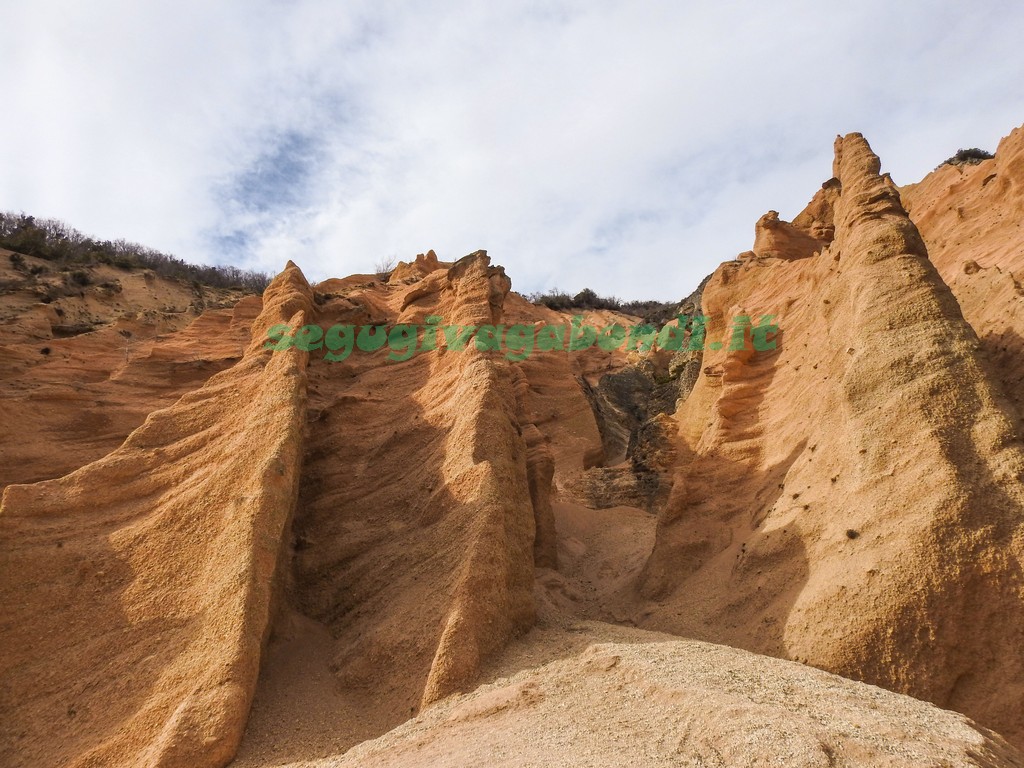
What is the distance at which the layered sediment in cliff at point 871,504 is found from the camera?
6234 mm

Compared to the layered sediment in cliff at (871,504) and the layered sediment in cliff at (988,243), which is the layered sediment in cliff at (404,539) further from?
the layered sediment in cliff at (988,243)

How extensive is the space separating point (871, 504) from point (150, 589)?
27.5 feet

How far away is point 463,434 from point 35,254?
106ft

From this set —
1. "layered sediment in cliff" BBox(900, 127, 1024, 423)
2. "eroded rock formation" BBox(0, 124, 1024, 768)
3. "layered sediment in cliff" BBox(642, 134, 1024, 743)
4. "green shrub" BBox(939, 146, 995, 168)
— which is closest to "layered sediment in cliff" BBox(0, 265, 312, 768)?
"eroded rock formation" BBox(0, 124, 1024, 768)

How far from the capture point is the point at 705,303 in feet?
62.4

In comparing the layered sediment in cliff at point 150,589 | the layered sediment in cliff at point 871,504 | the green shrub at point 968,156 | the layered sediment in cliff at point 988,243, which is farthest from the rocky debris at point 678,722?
the green shrub at point 968,156

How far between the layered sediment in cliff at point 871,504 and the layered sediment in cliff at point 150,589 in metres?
5.70

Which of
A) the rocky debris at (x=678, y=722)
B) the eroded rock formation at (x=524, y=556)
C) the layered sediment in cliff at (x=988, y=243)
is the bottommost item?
the rocky debris at (x=678, y=722)

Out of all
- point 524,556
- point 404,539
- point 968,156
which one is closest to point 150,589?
point 404,539

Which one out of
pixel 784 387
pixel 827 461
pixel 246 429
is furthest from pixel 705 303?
pixel 246 429

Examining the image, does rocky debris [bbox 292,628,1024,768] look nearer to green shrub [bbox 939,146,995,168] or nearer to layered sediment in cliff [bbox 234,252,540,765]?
layered sediment in cliff [bbox 234,252,540,765]

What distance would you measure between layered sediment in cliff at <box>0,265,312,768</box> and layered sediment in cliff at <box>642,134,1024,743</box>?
570 centimetres

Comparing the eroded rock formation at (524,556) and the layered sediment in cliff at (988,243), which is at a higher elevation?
the layered sediment in cliff at (988,243)

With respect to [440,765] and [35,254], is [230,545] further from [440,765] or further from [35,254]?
[35,254]
